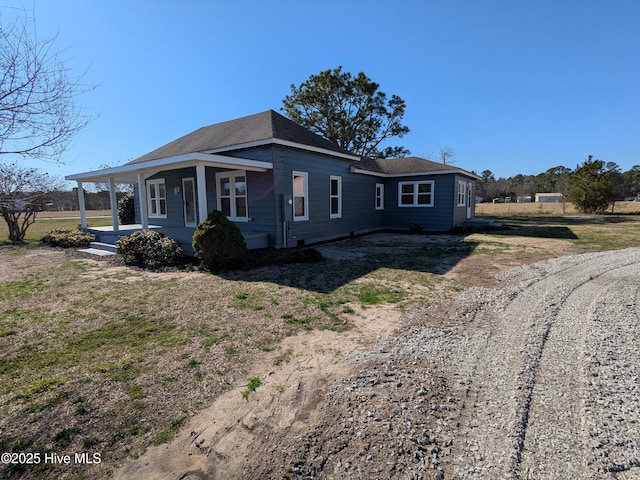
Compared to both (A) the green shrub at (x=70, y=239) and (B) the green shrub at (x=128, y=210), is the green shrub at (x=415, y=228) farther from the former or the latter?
(B) the green shrub at (x=128, y=210)

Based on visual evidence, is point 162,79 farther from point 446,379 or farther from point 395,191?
point 395,191

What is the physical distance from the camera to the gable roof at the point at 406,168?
1455cm

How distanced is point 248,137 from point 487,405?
9.53 metres

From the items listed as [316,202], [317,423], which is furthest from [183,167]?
[317,423]

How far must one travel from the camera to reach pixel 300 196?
10.5 m

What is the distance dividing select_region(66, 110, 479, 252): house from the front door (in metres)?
0.04

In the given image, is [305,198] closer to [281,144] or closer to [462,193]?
[281,144]

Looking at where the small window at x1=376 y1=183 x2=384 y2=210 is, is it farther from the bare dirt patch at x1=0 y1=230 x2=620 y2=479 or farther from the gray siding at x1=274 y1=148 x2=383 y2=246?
the bare dirt patch at x1=0 y1=230 x2=620 y2=479

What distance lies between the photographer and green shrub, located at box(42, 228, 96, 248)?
36.7ft

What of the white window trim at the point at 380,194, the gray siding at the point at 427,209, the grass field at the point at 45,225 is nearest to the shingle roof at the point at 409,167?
the gray siding at the point at 427,209

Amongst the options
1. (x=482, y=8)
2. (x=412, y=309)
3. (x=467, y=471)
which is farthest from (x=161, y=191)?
(x=467, y=471)

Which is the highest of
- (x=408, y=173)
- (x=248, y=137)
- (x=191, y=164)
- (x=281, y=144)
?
(x=248, y=137)

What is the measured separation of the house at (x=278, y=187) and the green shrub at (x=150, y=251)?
475 millimetres

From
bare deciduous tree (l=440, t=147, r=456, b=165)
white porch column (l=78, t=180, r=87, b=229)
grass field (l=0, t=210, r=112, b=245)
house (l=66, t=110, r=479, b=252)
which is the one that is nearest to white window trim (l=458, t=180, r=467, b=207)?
house (l=66, t=110, r=479, b=252)
